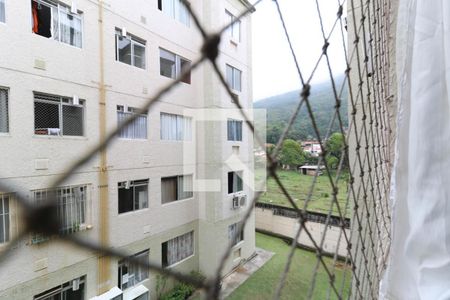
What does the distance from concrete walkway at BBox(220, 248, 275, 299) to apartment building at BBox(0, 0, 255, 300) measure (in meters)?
0.14

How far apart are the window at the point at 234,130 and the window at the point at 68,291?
9.65 ft

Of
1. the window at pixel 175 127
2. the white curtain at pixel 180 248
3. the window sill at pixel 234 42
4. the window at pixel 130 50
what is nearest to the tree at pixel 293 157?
the window sill at pixel 234 42

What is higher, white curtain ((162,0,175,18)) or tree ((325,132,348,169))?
white curtain ((162,0,175,18))

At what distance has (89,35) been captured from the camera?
2828 millimetres

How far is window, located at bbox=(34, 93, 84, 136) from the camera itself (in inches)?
96.7

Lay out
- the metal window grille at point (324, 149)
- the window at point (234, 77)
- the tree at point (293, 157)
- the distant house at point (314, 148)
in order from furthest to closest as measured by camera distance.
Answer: the tree at point (293, 157), the window at point (234, 77), the distant house at point (314, 148), the metal window grille at point (324, 149)

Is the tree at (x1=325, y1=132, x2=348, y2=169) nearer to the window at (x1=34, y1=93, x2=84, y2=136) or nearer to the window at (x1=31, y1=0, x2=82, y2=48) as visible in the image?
the window at (x1=34, y1=93, x2=84, y2=136)

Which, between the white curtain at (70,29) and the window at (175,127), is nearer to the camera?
the white curtain at (70,29)

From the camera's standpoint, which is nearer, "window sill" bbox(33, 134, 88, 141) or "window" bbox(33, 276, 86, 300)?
"window sill" bbox(33, 134, 88, 141)

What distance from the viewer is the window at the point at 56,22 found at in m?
2.44

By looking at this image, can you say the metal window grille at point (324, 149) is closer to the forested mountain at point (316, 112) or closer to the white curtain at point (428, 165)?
the forested mountain at point (316, 112)

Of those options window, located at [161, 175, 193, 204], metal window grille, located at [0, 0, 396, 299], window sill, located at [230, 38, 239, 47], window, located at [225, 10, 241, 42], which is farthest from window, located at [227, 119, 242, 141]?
metal window grille, located at [0, 0, 396, 299]

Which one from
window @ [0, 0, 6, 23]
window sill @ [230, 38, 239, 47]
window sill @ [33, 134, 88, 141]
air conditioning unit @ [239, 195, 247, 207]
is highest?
window sill @ [230, 38, 239, 47]

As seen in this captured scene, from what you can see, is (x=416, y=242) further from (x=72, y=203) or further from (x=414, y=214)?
(x=72, y=203)
